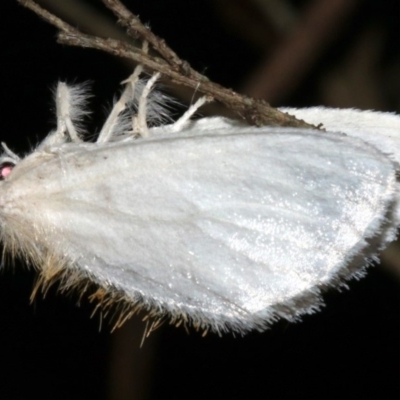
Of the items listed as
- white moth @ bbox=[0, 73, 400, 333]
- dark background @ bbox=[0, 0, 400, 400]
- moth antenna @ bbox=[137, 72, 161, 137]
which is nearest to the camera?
white moth @ bbox=[0, 73, 400, 333]

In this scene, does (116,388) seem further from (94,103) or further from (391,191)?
(391,191)

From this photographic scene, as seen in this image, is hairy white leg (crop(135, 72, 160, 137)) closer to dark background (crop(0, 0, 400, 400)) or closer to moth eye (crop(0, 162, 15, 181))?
moth eye (crop(0, 162, 15, 181))

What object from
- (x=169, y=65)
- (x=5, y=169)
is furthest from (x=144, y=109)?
(x=5, y=169)

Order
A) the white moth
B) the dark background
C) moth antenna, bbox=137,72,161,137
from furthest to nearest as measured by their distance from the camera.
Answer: the dark background < moth antenna, bbox=137,72,161,137 < the white moth

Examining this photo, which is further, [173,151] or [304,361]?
[304,361]

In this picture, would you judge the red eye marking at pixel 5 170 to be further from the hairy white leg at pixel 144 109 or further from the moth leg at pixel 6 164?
the hairy white leg at pixel 144 109

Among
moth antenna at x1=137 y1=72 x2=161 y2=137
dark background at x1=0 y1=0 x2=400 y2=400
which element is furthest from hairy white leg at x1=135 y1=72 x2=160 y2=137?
dark background at x1=0 y1=0 x2=400 y2=400

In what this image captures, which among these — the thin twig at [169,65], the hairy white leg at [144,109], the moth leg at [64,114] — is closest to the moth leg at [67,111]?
the moth leg at [64,114]

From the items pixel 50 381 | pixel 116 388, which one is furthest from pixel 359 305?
pixel 50 381
